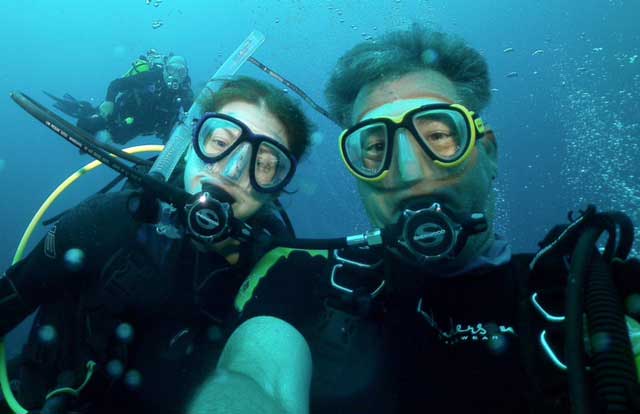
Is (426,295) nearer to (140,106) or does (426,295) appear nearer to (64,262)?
(64,262)

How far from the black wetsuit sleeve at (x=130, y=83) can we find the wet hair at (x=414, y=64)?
7357 mm

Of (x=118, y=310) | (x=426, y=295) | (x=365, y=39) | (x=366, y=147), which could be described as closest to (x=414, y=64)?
(x=366, y=147)

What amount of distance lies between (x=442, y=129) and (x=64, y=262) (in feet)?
9.73

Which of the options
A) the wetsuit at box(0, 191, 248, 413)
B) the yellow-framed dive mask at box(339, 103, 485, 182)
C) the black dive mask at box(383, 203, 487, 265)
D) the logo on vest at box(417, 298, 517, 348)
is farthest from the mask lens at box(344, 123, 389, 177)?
the wetsuit at box(0, 191, 248, 413)

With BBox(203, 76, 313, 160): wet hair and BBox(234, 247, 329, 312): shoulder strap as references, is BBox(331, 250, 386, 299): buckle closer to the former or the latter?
BBox(234, 247, 329, 312): shoulder strap

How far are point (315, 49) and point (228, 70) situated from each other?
320ft

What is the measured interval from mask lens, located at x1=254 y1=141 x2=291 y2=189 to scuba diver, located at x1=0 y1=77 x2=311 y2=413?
14mm

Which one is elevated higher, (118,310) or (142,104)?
(142,104)

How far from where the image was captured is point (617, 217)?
1643 mm

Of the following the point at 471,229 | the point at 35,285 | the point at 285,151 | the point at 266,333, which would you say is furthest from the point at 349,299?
the point at 35,285

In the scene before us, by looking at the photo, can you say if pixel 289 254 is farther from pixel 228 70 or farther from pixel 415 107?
pixel 228 70

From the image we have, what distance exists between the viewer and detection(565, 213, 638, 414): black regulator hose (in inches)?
42.1

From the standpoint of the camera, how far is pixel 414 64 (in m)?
2.76

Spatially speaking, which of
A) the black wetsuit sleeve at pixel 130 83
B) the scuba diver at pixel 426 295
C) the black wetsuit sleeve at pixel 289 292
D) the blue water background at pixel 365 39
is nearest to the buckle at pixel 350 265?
the scuba diver at pixel 426 295
